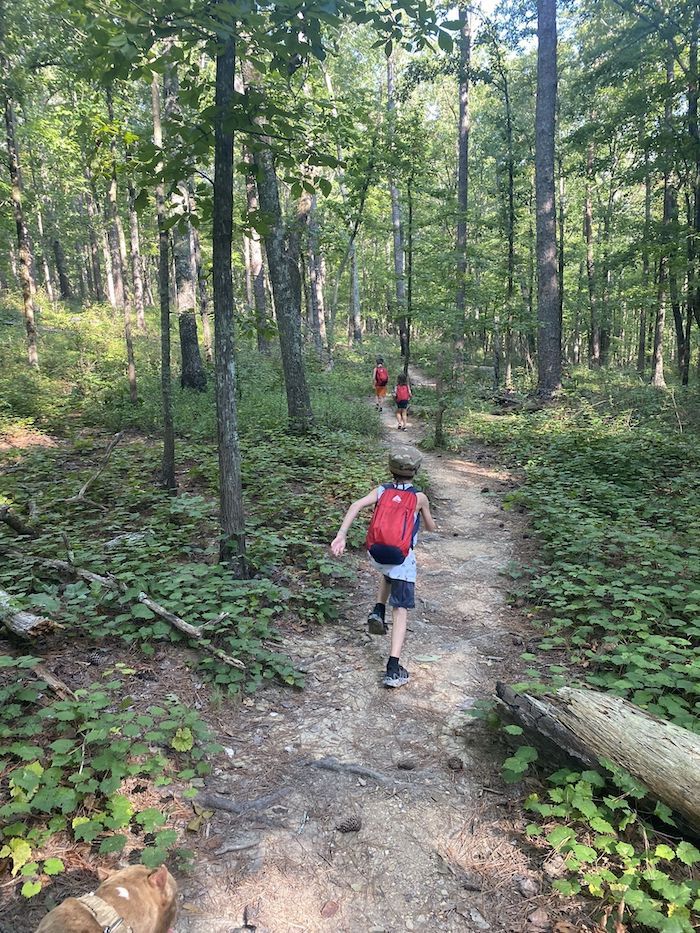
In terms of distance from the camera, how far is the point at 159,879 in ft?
6.91

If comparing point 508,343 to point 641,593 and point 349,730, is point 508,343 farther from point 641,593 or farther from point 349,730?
point 349,730

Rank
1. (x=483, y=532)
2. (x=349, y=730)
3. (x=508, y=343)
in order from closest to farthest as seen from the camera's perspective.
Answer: (x=349, y=730)
(x=483, y=532)
(x=508, y=343)

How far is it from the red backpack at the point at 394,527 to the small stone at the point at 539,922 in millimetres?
2339

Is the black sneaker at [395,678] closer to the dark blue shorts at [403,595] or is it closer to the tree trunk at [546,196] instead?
the dark blue shorts at [403,595]

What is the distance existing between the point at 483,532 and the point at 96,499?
5.57 metres

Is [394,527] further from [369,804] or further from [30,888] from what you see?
[30,888]

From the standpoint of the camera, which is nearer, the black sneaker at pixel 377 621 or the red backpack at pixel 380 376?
the black sneaker at pixel 377 621

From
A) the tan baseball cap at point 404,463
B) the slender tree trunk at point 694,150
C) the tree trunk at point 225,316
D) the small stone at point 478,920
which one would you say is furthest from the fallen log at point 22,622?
the slender tree trunk at point 694,150

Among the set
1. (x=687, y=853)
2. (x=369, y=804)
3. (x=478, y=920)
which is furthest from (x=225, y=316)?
(x=687, y=853)

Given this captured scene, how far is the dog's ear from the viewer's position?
6.84 feet

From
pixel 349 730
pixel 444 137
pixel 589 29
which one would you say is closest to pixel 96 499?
pixel 349 730

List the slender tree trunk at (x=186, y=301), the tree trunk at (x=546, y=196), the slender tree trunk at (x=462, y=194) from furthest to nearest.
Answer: the slender tree trunk at (x=462, y=194) < the tree trunk at (x=546, y=196) < the slender tree trunk at (x=186, y=301)

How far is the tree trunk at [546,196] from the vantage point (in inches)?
570

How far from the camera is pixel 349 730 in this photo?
396cm
